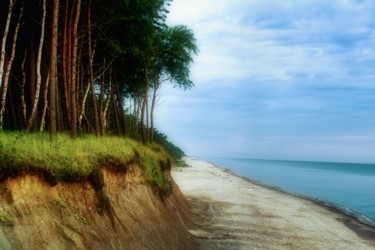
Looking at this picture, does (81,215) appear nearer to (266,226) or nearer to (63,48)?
(63,48)

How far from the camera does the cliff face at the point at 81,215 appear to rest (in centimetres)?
916

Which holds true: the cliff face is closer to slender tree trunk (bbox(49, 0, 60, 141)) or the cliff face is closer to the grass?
the grass

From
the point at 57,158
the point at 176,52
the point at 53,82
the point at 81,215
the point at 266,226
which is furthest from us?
the point at 176,52

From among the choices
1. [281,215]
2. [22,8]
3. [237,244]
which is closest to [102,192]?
[237,244]

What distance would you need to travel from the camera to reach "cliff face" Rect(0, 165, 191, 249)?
360 inches

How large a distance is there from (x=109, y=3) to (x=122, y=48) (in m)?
3.22


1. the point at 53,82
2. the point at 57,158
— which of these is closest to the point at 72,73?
the point at 53,82

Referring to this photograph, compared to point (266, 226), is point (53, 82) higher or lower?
higher

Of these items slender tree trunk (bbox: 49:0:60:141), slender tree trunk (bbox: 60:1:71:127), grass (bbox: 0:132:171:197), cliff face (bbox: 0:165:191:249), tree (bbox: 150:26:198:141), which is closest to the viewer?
cliff face (bbox: 0:165:191:249)

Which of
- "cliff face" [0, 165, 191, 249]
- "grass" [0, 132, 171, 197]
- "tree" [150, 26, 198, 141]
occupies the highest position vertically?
"tree" [150, 26, 198, 141]

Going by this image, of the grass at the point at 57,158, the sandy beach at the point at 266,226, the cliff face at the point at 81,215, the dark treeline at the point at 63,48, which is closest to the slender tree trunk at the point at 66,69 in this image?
the dark treeline at the point at 63,48

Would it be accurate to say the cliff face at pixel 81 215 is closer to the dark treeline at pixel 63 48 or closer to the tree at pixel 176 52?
the dark treeline at pixel 63 48

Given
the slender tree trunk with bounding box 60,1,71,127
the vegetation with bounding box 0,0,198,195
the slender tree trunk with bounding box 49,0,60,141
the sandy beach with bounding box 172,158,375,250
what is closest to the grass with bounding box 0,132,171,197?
the vegetation with bounding box 0,0,198,195

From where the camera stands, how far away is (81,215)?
35.4 ft
